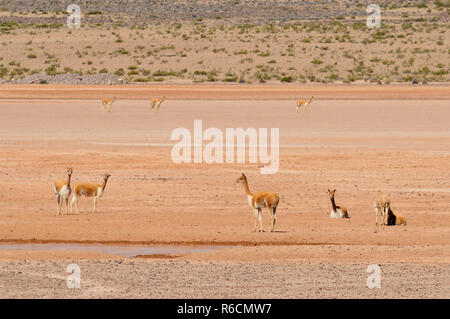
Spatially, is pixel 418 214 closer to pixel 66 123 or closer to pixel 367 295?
pixel 367 295

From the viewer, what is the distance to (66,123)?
4081 centimetres

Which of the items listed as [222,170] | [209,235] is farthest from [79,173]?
[209,235]

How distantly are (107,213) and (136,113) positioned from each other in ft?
73.1

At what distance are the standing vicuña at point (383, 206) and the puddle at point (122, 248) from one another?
128 inches

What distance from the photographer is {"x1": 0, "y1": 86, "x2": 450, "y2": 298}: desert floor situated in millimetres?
15188

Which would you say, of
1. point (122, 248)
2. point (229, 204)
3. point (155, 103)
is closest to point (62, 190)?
point (122, 248)

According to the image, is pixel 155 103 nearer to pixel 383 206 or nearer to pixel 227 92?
pixel 227 92

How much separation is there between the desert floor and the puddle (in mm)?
323

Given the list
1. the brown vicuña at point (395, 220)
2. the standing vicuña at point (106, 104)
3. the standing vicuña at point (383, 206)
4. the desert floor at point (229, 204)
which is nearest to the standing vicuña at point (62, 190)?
the desert floor at point (229, 204)

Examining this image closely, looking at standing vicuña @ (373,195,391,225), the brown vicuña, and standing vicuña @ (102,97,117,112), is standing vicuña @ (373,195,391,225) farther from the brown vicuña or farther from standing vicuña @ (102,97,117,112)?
standing vicuña @ (102,97,117,112)

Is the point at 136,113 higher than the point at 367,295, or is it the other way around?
the point at 136,113

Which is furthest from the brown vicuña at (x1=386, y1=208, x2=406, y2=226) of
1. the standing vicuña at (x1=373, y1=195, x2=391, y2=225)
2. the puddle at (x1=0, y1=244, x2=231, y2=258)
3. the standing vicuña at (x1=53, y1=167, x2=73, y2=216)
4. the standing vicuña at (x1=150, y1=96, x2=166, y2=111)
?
Result: the standing vicuña at (x1=150, y1=96, x2=166, y2=111)

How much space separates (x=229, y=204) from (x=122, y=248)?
5147 millimetres
